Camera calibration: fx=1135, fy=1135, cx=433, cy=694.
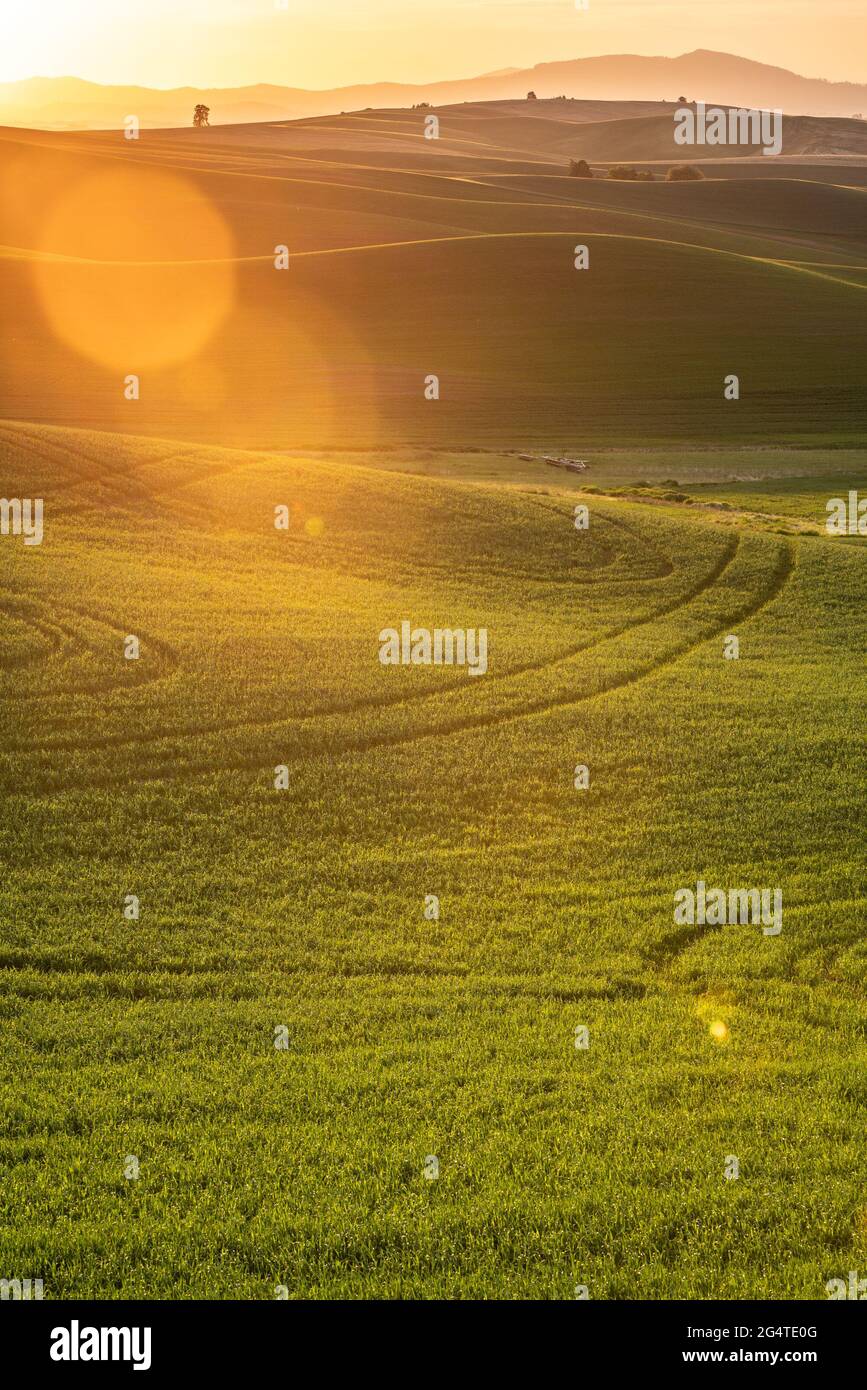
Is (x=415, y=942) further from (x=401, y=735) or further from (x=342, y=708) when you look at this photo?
(x=342, y=708)

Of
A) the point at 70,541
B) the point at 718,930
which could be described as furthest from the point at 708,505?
the point at 718,930

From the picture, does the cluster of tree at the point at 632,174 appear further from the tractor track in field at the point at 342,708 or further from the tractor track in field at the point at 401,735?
the tractor track in field at the point at 401,735

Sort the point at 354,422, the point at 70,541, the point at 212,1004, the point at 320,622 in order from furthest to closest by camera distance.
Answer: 1. the point at 354,422
2. the point at 70,541
3. the point at 320,622
4. the point at 212,1004

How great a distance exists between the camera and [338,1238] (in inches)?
385

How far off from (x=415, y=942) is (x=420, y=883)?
5.94 feet

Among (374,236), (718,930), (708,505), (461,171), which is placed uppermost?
(461,171)

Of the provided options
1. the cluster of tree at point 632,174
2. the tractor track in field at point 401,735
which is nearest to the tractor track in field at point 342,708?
the tractor track in field at point 401,735

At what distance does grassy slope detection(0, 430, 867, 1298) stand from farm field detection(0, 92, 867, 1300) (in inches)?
2.2

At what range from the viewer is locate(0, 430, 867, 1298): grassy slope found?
9.96 meters

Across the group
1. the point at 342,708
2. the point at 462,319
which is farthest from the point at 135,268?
the point at 342,708

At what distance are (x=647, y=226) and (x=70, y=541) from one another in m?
122

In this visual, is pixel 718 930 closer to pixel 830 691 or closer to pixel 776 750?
pixel 776 750

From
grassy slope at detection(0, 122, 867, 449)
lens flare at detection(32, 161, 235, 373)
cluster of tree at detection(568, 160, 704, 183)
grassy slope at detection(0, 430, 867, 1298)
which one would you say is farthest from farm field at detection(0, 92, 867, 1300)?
cluster of tree at detection(568, 160, 704, 183)

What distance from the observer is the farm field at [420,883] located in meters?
10.1
